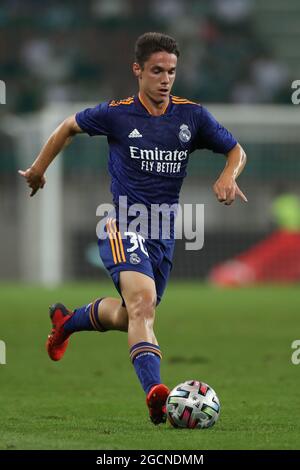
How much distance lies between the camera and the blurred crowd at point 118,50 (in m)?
26.1

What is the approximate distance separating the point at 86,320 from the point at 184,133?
1.40 m

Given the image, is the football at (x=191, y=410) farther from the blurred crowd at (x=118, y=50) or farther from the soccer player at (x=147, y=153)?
the blurred crowd at (x=118, y=50)

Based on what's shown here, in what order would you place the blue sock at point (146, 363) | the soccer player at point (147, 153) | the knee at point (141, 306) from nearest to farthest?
the blue sock at point (146, 363) < the knee at point (141, 306) < the soccer player at point (147, 153)

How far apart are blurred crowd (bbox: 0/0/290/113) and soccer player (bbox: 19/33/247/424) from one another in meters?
18.5

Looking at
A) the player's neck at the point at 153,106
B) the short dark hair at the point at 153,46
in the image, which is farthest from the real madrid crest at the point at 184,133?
the short dark hair at the point at 153,46

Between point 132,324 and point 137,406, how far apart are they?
0.97 metres

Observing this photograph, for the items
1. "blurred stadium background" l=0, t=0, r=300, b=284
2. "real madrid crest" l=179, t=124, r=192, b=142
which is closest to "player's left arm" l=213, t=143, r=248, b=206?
"real madrid crest" l=179, t=124, r=192, b=142

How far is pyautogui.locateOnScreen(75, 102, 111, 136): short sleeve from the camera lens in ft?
22.3

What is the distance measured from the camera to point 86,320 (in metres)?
7.29

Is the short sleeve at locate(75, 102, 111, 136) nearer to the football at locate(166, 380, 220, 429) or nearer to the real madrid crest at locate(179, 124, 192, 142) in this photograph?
the real madrid crest at locate(179, 124, 192, 142)

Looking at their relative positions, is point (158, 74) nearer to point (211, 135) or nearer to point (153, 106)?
point (153, 106)

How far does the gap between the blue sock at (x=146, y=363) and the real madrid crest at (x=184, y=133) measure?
129cm

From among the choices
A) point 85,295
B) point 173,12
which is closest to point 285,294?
point 85,295
